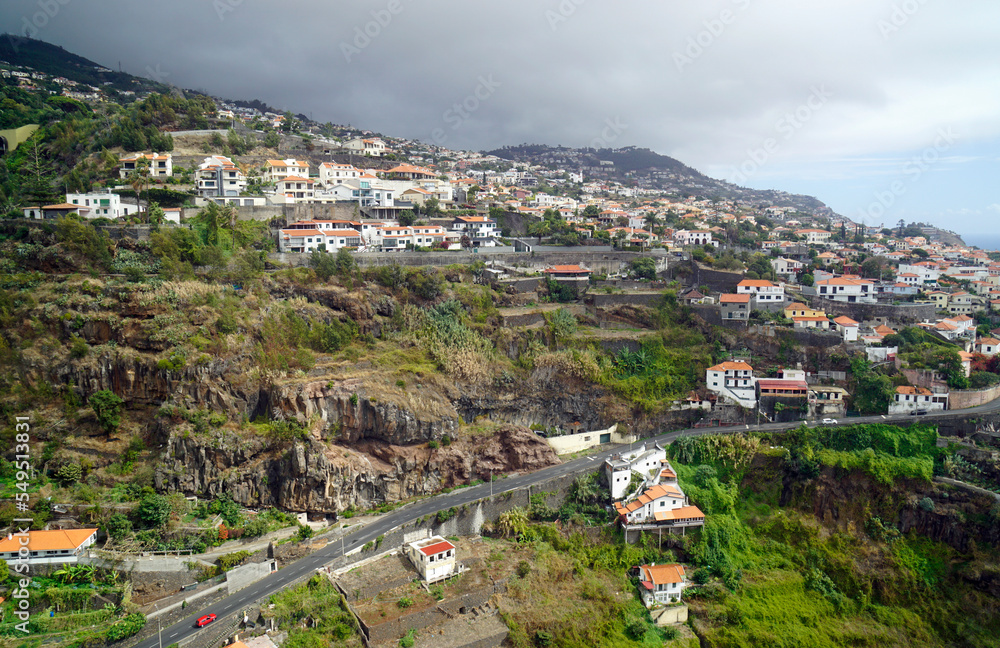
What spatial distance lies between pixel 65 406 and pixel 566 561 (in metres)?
22.8

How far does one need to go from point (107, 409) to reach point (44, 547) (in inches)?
243

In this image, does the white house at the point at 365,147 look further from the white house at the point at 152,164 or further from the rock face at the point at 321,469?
the rock face at the point at 321,469

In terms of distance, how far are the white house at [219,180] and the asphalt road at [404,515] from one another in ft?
80.9

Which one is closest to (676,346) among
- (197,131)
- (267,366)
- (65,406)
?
(267,366)

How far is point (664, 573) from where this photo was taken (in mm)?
24875

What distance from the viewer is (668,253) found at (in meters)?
47.7

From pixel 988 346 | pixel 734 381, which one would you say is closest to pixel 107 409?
pixel 734 381

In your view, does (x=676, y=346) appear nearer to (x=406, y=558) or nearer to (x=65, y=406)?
(x=406, y=558)

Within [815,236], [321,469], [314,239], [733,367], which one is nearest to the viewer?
[321,469]

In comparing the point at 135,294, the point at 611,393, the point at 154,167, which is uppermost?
the point at 154,167

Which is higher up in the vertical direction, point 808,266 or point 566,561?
point 808,266

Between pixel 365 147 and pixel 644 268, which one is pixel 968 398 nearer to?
pixel 644 268

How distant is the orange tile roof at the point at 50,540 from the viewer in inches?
870

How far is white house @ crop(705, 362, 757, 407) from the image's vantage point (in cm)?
3403
